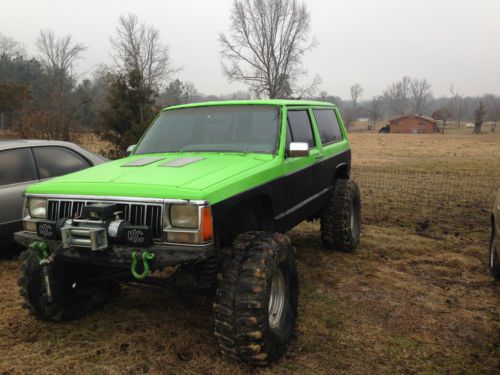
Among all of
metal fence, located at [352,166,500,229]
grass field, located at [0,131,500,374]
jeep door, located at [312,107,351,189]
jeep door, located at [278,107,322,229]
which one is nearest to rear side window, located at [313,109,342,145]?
jeep door, located at [312,107,351,189]

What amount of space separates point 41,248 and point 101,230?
2.07ft

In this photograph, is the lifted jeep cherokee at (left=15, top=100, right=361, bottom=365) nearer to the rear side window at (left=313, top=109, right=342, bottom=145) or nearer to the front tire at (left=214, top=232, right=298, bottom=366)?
the front tire at (left=214, top=232, right=298, bottom=366)

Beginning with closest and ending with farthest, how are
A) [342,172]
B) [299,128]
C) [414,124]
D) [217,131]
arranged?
[217,131]
[299,128]
[342,172]
[414,124]

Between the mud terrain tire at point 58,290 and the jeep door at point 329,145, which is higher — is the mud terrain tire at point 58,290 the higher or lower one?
the lower one

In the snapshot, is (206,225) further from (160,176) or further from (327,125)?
(327,125)

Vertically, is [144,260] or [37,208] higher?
[37,208]

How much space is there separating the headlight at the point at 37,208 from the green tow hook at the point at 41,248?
218 millimetres

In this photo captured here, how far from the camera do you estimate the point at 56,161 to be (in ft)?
19.5

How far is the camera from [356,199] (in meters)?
6.36

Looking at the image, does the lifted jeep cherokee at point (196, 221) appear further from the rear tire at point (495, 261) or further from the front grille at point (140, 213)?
the rear tire at point (495, 261)

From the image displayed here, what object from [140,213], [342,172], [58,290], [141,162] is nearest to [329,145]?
[342,172]

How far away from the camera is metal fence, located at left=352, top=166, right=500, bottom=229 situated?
26.5ft

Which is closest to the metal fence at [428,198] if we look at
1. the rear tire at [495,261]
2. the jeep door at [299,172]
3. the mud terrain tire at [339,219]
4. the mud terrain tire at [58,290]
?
the mud terrain tire at [339,219]

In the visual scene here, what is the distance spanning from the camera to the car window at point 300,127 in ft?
14.9
